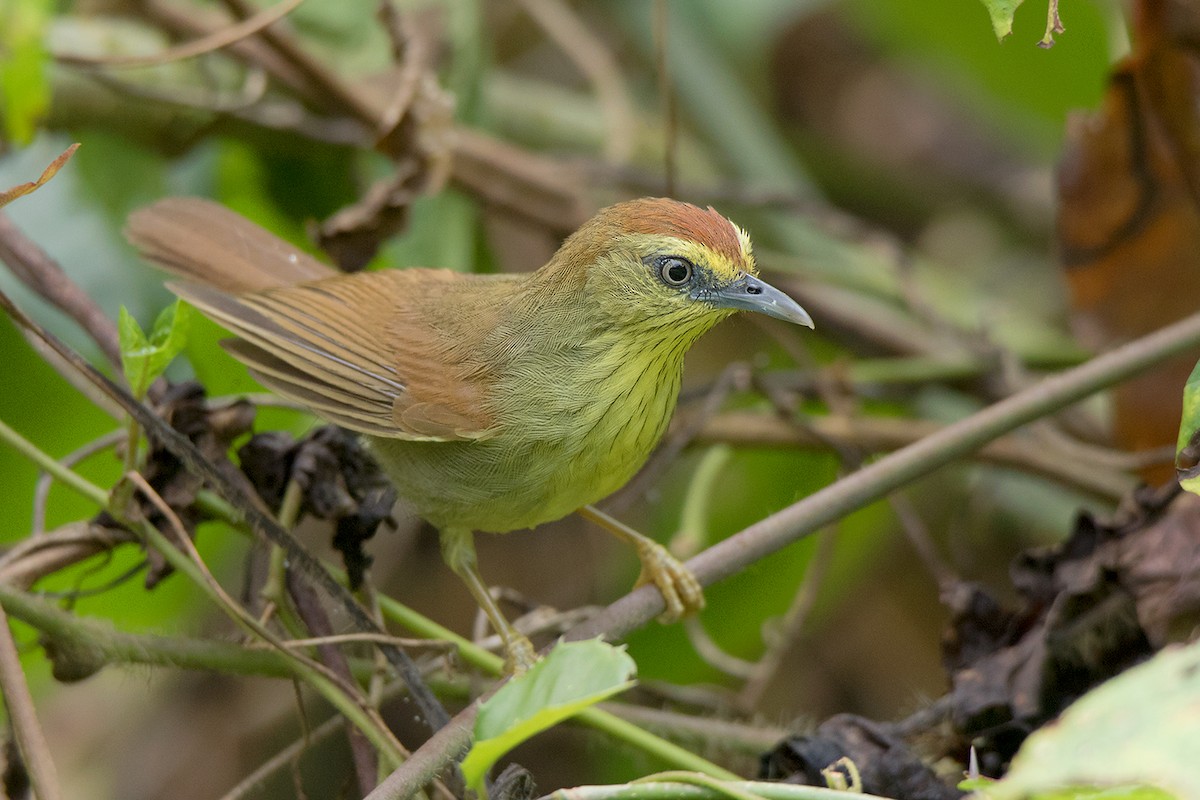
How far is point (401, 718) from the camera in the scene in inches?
174

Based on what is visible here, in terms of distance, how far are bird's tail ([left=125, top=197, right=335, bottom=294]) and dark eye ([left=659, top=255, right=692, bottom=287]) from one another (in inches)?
38.8

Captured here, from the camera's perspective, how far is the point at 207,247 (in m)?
3.12

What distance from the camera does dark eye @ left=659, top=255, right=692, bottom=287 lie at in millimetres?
2789

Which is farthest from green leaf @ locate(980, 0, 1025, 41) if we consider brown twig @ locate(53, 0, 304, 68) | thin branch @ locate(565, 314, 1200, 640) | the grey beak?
brown twig @ locate(53, 0, 304, 68)

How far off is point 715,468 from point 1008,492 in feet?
4.26

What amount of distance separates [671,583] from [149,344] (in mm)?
1275

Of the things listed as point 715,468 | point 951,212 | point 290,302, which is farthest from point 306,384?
point 951,212

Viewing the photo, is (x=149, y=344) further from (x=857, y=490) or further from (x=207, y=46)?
(x=857, y=490)

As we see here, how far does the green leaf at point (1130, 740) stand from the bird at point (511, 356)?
154cm

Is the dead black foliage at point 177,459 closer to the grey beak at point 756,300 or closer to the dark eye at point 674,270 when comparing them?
the dark eye at point 674,270

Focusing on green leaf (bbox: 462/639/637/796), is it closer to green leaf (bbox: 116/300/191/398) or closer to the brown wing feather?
green leaf (bbox: 116/300/191/398)

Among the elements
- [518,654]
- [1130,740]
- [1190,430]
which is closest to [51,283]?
[518,654]

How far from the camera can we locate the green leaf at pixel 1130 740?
106 cm

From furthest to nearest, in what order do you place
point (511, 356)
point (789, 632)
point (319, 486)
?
point (789, 632) → point (511, 356) → point (319, 486)
